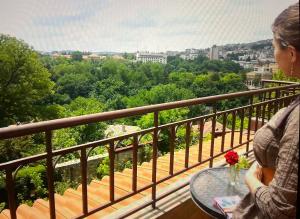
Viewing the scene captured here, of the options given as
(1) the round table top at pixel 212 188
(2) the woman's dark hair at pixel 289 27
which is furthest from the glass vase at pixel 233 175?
(2) the woman's dark hair at pixel 289 27

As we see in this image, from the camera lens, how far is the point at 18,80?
2736 cm

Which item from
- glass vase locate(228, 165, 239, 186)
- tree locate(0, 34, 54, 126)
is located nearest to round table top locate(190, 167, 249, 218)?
glass vase locate(228, 165, 239, 186)

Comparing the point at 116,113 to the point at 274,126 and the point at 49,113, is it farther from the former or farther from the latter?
the point at 49,113

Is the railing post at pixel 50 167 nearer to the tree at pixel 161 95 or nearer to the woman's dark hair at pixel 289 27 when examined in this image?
the woman's dark hair at pixel 289 27

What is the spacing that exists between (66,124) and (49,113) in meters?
31.0

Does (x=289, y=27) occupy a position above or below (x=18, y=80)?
above

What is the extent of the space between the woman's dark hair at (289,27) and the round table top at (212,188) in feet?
4.31

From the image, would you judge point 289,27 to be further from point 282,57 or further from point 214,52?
point 214,52

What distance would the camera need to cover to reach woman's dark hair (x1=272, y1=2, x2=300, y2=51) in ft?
2.93

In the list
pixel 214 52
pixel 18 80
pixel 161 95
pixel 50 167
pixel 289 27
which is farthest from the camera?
pixel 214 52

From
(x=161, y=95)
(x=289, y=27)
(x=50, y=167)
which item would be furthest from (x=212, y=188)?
(x=161, y=95)

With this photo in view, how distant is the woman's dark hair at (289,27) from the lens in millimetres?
895

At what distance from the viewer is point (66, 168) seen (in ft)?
64.4

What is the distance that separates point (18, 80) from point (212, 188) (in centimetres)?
2858
